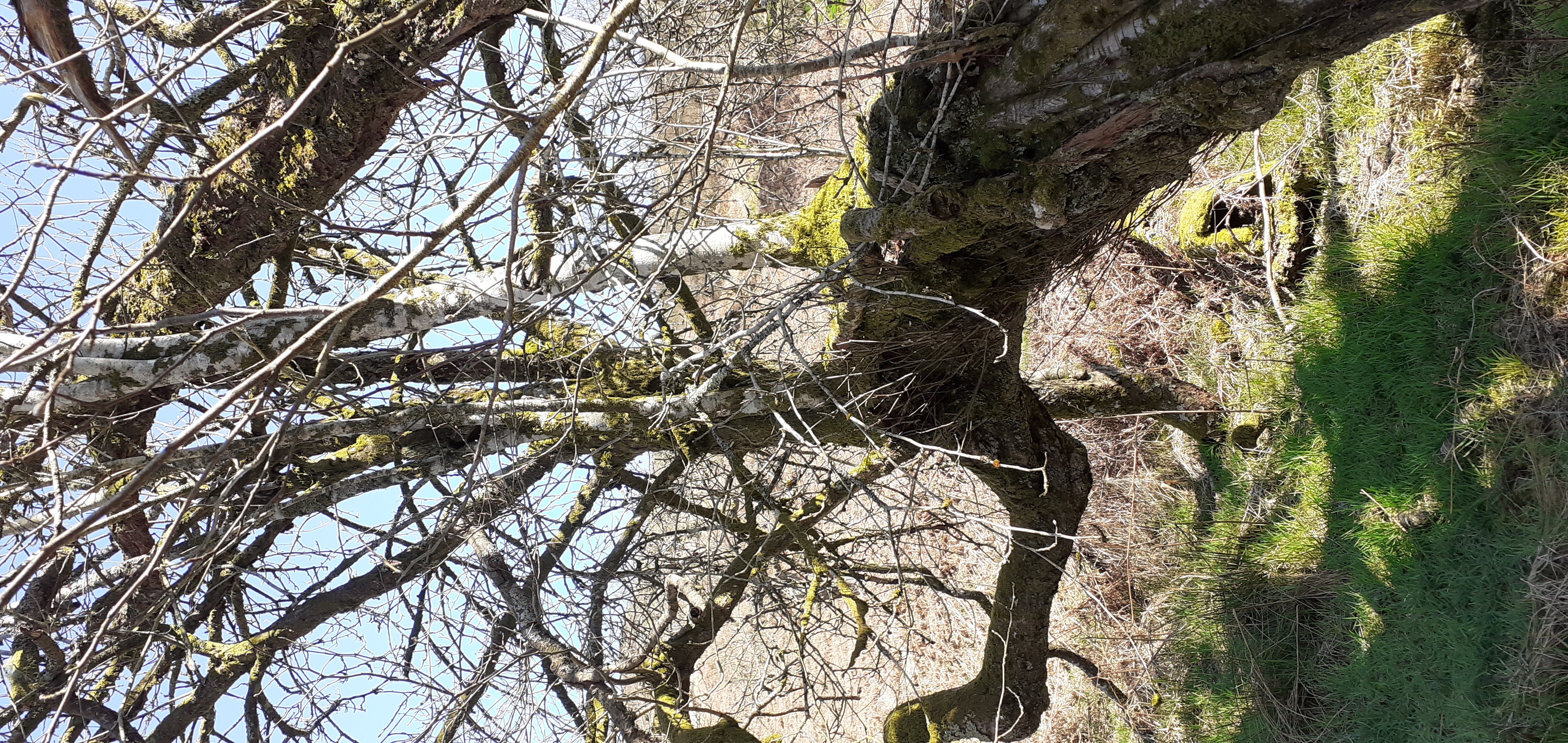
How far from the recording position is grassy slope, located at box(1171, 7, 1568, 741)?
3.14 m

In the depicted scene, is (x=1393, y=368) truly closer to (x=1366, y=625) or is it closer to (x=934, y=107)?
(x=1366, y=625)

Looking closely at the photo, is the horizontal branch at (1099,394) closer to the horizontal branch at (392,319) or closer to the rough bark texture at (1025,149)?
the rough bark texture at (1025,149)

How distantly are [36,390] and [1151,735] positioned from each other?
5.10 metres

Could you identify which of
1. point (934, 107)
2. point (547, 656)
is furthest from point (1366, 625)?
point (547, 656)

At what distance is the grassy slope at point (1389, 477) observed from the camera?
314cm

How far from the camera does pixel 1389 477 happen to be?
11.6 ft

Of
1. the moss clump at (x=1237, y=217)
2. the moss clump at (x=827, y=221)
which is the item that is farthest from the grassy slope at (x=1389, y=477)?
the moss clump at (x=827, y=221)

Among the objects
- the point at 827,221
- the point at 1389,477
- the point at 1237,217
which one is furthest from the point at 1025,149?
the point at 1237,217

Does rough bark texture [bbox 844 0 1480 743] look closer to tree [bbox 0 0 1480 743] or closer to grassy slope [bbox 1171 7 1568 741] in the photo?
tree [bbox 0 0 1480 743]

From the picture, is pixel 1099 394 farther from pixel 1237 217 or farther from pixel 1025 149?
pixel 1025 149

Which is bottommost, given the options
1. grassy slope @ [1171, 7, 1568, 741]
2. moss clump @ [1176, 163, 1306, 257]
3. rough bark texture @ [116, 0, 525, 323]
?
grassy slope @ [1171, 7, 1568, 741]

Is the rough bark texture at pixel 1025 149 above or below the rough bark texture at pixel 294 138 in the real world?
below

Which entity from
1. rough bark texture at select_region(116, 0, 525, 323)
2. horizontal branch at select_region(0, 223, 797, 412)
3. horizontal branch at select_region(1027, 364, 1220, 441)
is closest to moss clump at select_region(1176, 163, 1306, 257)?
horizontal branch at select_region(1027, 364, 1220, 441)

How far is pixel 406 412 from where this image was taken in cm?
302
